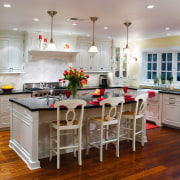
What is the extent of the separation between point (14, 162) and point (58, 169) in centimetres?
74

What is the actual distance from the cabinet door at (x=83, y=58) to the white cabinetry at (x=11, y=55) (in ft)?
5.24

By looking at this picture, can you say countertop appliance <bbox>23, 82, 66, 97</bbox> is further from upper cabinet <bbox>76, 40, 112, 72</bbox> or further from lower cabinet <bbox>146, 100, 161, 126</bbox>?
lower cabinet <bbox>146, 100, 161, 126</bbox>

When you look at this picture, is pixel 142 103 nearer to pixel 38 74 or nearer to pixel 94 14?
pixel 94 14

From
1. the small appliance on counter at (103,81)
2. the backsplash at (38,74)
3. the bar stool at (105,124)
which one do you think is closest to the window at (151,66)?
the small appliance on counter at (103,81)

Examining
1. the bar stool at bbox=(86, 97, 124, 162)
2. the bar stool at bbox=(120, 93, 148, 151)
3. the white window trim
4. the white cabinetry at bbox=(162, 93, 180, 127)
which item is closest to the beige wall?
the white window trim

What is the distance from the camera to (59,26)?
525 centimetres

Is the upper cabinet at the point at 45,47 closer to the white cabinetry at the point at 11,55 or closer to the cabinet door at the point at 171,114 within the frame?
the white cabinetry at the point at 11,55

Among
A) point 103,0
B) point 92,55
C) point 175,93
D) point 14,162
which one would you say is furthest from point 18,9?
point 175,93

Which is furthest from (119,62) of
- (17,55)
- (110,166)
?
(110,166)

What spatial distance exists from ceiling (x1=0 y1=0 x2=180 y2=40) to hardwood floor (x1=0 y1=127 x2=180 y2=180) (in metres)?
2.38

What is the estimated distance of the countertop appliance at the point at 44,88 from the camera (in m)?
5.81

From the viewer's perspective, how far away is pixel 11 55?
5910 mm

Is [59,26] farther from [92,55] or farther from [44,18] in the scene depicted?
[92,55]

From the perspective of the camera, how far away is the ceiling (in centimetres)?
346
